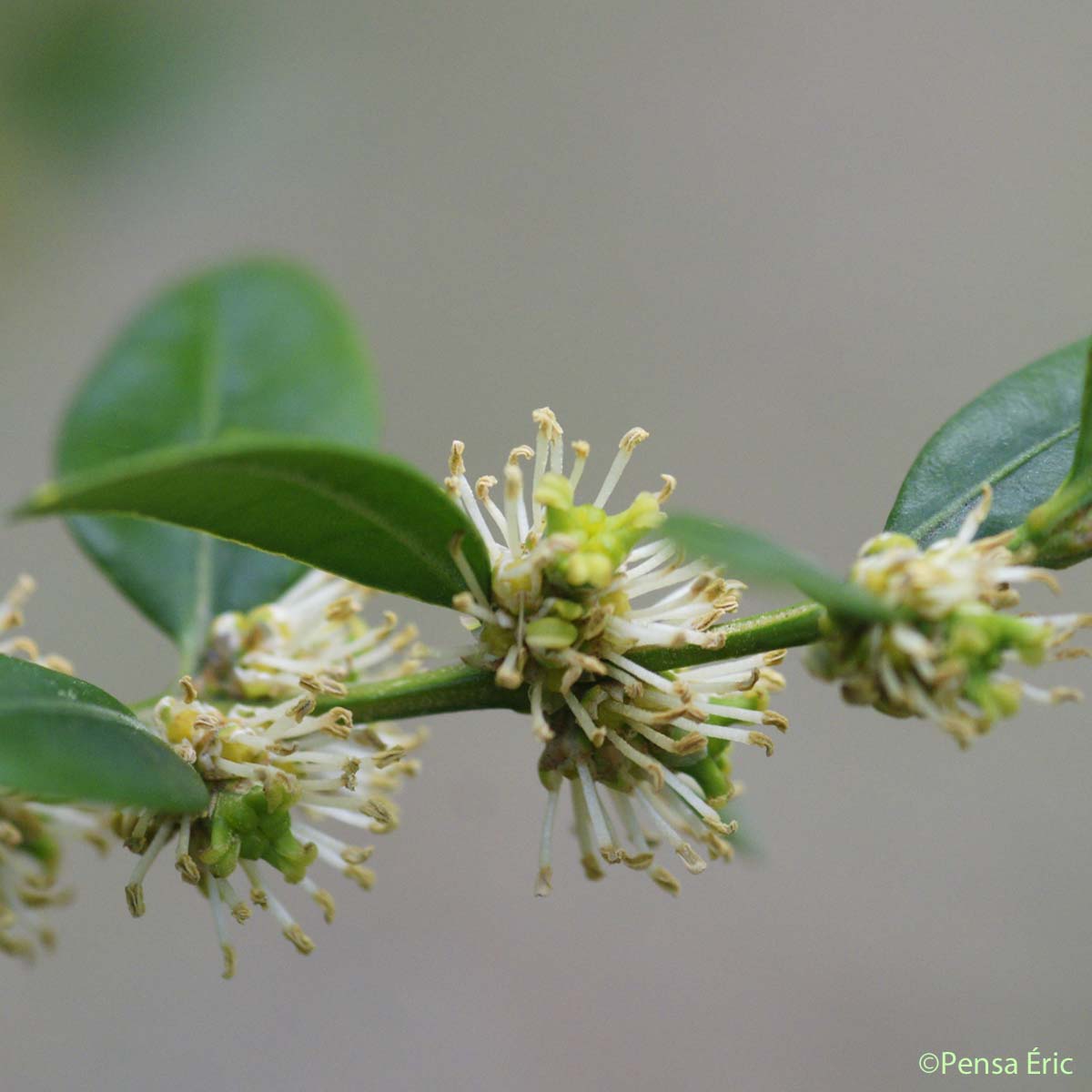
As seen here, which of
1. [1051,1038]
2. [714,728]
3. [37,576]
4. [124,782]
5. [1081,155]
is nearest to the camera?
[124,782]

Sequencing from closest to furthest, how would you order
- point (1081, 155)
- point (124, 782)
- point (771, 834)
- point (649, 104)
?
point (124, 782)
point (771, 834)
point (1081, 155)
point (649, 104)

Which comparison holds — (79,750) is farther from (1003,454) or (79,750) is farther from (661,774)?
(1003,454)

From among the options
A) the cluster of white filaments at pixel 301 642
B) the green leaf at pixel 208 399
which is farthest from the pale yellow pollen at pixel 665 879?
the green leaf at pixel 208 399

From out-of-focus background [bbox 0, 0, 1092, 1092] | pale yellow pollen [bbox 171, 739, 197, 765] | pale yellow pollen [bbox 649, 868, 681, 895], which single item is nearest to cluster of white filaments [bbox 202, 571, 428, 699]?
pale yellow pollen [bbox 171, 739, 197, 765]

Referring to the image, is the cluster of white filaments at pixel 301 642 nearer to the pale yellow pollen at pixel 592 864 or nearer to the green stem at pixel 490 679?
the green stem at pixel 490 679

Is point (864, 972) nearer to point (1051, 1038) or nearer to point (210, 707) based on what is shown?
point (1051, 1038)

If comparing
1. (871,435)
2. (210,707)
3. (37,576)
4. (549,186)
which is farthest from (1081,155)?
(210,707)

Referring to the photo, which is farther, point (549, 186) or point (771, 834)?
point (549, 186)

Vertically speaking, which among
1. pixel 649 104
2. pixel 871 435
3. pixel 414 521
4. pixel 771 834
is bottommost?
pixel 771 834
